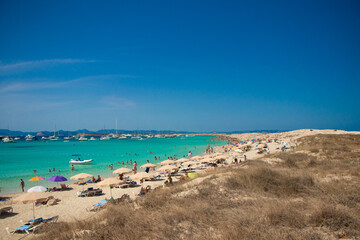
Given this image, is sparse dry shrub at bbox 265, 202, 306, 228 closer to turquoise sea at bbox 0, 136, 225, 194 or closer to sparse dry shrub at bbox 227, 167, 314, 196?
sparse dry shrub at bbox 227, 167, 314, 196

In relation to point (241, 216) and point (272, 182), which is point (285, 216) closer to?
point (241, 216)

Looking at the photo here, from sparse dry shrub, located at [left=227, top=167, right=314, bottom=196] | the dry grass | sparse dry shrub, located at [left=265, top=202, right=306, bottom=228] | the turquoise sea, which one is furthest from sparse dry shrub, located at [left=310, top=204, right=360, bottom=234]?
the turquoise sea

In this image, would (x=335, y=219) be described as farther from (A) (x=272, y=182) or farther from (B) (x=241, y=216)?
(A) (x=272, y=182)

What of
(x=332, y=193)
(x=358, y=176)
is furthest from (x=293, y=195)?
(x=358, y=176)

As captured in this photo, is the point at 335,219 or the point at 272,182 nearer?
the point at 335,219

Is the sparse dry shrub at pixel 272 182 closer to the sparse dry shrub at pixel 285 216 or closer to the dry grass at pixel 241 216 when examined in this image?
the dry grass at pixel 241 216

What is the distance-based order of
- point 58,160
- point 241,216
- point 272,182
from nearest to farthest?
point 241,216 → point 272,182 → point 58,160

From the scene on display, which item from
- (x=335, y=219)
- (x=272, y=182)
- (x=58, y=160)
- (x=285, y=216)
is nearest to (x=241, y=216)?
(x=285, y=216)

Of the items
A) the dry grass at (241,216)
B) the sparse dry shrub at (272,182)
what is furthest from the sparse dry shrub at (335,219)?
the sparse dry shrub at (272,182)

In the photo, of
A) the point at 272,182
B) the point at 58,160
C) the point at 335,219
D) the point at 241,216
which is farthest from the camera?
the point at 58,160

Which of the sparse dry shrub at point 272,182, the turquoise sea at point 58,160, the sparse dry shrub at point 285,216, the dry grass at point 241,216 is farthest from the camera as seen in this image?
the turquoise sea at point 58,160

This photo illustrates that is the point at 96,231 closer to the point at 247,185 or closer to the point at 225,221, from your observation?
the point at 225,221

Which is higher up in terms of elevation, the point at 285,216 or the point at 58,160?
the point at 285,216

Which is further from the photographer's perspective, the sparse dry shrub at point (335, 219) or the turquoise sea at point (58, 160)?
the turquoise sea at point (58, 160)
